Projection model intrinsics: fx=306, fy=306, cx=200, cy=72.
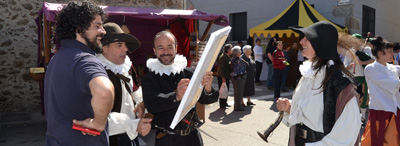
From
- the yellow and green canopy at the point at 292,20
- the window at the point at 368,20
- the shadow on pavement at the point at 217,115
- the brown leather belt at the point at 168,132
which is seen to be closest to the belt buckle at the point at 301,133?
the brown leather belt at the point at 168,132

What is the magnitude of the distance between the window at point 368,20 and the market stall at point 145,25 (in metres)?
11.6

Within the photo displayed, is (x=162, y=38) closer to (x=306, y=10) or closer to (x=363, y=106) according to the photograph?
(x=363, y=106)

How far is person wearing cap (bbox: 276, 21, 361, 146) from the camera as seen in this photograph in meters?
2.01

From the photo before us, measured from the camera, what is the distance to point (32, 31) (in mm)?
8273

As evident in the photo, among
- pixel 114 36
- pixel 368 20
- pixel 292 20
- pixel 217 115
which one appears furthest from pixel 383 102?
pixel 368 20

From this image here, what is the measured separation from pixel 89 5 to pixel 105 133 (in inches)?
31.5

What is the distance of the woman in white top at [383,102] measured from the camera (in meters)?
4.27

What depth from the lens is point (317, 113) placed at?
2.13 metres

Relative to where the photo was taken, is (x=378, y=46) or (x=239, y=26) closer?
(x=378, y=46)

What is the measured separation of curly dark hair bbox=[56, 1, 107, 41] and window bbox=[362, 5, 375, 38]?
55.6ft

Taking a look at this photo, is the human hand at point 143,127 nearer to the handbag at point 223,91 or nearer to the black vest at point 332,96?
the black vest at point 332,96

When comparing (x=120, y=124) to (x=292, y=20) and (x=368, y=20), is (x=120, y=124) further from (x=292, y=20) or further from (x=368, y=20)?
(x=368, y=20)

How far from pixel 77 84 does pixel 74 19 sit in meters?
0.42

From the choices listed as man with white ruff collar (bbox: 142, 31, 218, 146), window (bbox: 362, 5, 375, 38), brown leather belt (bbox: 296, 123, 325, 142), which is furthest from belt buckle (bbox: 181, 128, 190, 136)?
window (bbox: 362, 5, 375, 38)
